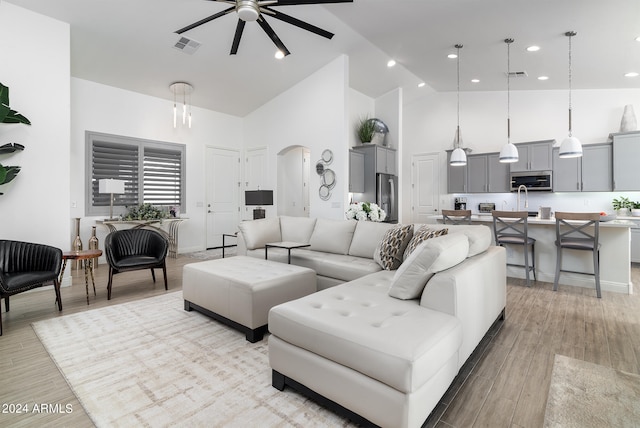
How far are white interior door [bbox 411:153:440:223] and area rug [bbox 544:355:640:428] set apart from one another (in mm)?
5899

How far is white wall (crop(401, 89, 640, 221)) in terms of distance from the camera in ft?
19.8

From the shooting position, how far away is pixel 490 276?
2514 mm

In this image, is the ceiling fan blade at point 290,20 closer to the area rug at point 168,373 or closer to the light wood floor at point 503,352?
the area rug at point 168,373

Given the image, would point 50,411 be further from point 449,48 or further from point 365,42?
point 449,48

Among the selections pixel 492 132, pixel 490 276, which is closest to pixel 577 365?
pixel 490 276

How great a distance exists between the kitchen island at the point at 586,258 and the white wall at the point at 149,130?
6.23 metres

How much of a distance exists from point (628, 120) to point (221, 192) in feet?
27.0

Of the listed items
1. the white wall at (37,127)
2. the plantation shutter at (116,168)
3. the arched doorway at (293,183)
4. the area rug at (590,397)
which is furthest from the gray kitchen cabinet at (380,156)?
the white wall at (37,127)

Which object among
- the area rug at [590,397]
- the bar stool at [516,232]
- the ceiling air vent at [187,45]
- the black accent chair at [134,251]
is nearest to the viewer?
the area rug at [590,397]

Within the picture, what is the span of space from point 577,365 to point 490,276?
2.59 ft

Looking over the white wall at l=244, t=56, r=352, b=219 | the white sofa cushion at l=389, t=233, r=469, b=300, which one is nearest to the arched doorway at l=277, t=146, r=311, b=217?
the white wall at l=244, t=56, r=352, b=219

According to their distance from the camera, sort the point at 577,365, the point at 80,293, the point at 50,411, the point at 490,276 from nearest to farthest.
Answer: the point at 50,411 < the point at 577,365 < the point at 490,276 < the point at 80,293

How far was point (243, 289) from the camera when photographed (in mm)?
2639

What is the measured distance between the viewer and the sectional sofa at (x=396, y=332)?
1441 mm
